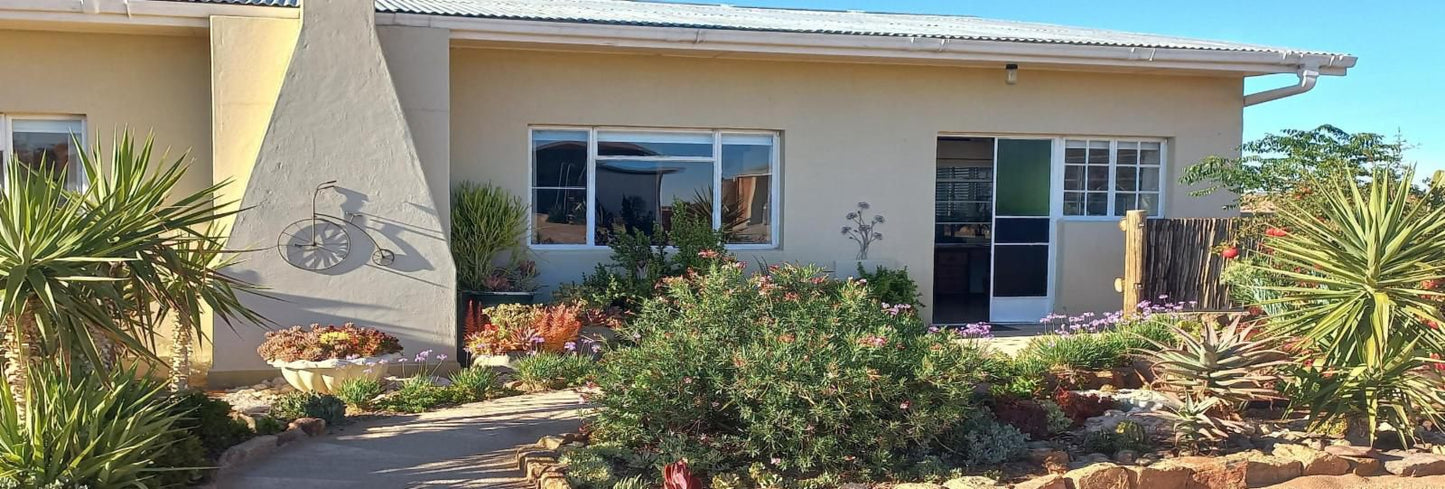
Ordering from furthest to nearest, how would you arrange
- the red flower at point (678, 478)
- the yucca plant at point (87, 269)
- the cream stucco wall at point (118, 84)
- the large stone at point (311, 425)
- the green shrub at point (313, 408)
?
the cream stucco wall at point (118, 84), the green shrub at point (313, 408), the large stone at point (311, 425), the yucca plant at point (87, 269), the red flower at point (678, 478)

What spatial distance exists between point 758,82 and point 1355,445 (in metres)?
6.24

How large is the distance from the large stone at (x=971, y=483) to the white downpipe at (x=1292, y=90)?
8.06 m

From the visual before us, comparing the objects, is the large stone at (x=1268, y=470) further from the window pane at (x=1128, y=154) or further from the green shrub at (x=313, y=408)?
the window pane at (x=1128, y=154)

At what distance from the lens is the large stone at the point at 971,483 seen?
516 centimetres

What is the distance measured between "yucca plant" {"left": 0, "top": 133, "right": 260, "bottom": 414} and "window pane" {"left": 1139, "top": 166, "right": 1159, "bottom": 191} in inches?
390

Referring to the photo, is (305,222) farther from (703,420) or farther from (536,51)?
A: (703,420)

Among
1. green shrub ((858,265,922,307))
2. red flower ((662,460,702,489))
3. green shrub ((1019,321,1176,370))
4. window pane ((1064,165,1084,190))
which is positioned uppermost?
window pane ((1064,165,1084,190))

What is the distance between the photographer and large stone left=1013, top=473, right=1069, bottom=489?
5156 mm

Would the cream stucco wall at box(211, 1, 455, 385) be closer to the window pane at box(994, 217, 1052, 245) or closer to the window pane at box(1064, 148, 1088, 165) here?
the window pane at box(994, 217, 1052, 245)

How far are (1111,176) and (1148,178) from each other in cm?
50

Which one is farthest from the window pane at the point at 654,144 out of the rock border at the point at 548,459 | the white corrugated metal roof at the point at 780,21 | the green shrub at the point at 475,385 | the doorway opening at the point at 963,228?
the rock border at the point at 548,459

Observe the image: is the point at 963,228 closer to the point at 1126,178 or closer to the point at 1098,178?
the point at 1098,178

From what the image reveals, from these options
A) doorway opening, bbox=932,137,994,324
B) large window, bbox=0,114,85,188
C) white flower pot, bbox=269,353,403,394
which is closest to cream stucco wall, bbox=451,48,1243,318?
doorway opening, bbox=932,137,994,324

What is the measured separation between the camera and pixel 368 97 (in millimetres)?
8531
